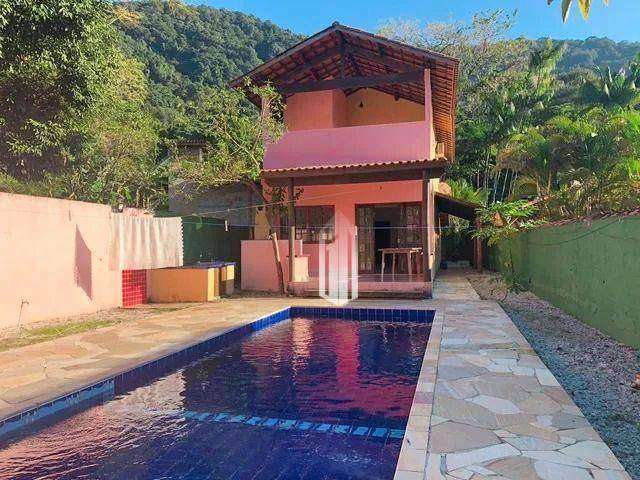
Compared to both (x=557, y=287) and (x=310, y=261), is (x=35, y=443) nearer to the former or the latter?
(x=557, y=287)

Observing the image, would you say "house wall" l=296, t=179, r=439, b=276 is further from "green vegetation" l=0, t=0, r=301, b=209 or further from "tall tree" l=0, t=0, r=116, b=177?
"tall tree" l=0, t=0, r=116, b=177

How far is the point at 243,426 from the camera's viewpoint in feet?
14.8

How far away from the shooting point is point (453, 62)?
12.6m

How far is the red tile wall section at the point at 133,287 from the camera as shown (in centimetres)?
1157

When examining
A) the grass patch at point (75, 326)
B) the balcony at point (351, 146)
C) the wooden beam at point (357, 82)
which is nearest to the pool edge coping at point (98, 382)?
the grass patch at point (75, 326)

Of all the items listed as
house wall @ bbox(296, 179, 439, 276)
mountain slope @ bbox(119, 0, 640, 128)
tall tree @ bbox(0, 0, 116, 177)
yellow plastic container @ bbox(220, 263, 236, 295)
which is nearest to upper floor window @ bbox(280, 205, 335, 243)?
house wall @ bbox(296, 179, 439, 276)

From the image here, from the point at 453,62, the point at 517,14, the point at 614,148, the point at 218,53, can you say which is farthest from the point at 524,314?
the point at 218,53

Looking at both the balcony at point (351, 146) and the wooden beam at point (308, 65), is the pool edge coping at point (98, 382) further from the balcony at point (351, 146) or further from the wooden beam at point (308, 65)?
the wooden beam at point (308, 65)

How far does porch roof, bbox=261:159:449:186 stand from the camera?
1217 centimetres

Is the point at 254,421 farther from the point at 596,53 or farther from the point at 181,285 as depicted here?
the point at 596,53

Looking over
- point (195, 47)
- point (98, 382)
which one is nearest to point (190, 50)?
point (195, 47)

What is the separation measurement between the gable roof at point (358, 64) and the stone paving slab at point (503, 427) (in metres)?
9.41

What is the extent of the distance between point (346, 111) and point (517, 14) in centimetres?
1914

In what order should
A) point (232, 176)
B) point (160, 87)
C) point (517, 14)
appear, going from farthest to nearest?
point (160, 87) → point (517, 14) → point (232, 176)
